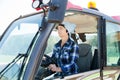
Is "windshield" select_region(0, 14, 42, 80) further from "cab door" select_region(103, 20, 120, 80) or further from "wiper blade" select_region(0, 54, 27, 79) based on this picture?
"cab door" select_region(103, 20, 120, 80)

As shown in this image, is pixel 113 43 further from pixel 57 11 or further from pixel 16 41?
pixel 57 11

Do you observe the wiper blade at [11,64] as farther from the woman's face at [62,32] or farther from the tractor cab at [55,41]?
the woman's face at [62,32]

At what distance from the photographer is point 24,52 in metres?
2.85

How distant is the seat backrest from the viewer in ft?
12.3

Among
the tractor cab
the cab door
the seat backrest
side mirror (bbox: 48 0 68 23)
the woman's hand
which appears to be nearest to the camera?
side mirror (bbox: 48 0 68 23)

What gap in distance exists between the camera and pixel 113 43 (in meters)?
3.82

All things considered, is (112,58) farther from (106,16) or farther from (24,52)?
(24,52)

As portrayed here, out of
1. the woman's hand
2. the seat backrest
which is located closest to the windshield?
the woman's hand

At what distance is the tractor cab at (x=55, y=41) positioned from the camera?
8.98ft

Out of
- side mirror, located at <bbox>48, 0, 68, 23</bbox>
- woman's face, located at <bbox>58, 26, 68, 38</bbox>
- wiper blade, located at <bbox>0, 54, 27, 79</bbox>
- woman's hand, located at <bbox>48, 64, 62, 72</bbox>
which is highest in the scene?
side mirror, located at <bbox>48, 0, 68, 23</bbox>

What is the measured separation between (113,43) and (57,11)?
1490mm

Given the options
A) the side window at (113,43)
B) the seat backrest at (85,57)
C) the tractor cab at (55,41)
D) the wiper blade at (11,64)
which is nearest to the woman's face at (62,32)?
the tractor cab at (55,41)

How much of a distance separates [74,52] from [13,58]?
0.81 m

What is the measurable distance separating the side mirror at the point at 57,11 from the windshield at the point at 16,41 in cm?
45
